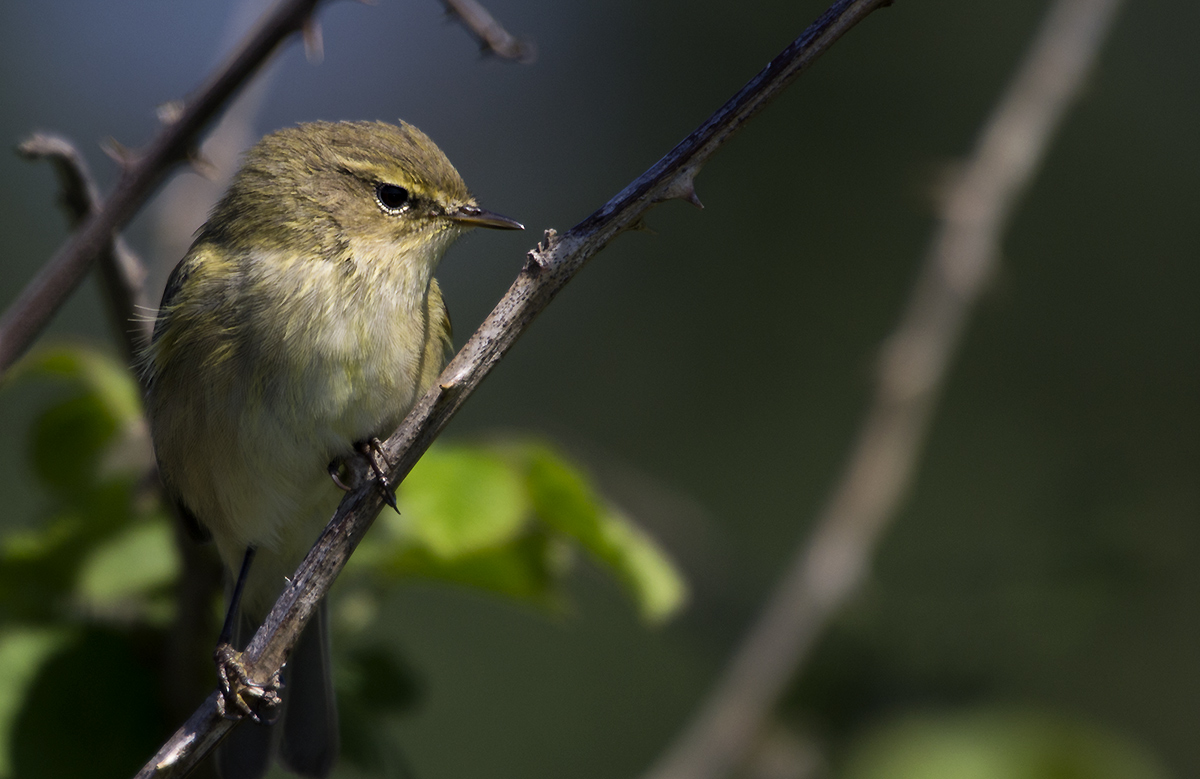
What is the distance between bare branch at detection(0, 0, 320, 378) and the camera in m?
2.00

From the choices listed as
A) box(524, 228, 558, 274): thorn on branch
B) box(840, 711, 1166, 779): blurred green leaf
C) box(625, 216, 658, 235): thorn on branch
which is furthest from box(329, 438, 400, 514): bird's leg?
box(840, 711, 1166, 779): blurred green leaf

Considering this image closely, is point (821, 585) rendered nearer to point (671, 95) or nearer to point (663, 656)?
point (663, 656)

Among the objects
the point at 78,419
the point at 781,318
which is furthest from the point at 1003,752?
the point at 781,318

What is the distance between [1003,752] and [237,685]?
218 centimetres

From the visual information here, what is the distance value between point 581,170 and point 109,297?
37.2 feet

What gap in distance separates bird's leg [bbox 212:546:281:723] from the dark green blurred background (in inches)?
145

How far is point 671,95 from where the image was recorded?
12.9 m

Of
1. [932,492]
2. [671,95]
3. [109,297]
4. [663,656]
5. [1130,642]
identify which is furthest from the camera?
[671,95]

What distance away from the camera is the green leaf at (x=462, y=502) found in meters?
2.54

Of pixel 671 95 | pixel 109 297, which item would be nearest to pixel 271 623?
pixel 109 297

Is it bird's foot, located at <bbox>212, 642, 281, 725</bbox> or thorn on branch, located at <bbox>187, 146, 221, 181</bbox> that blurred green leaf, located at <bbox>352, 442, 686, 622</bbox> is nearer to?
bird's foot, located at <bbox>212, 642, 281, 725</bbox>

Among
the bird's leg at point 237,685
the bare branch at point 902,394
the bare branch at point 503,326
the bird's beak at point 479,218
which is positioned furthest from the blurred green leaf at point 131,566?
the bare branch at point 902,394

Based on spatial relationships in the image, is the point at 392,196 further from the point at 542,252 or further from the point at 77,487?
the point at 542,252

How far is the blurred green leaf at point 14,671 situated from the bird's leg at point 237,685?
41cm
